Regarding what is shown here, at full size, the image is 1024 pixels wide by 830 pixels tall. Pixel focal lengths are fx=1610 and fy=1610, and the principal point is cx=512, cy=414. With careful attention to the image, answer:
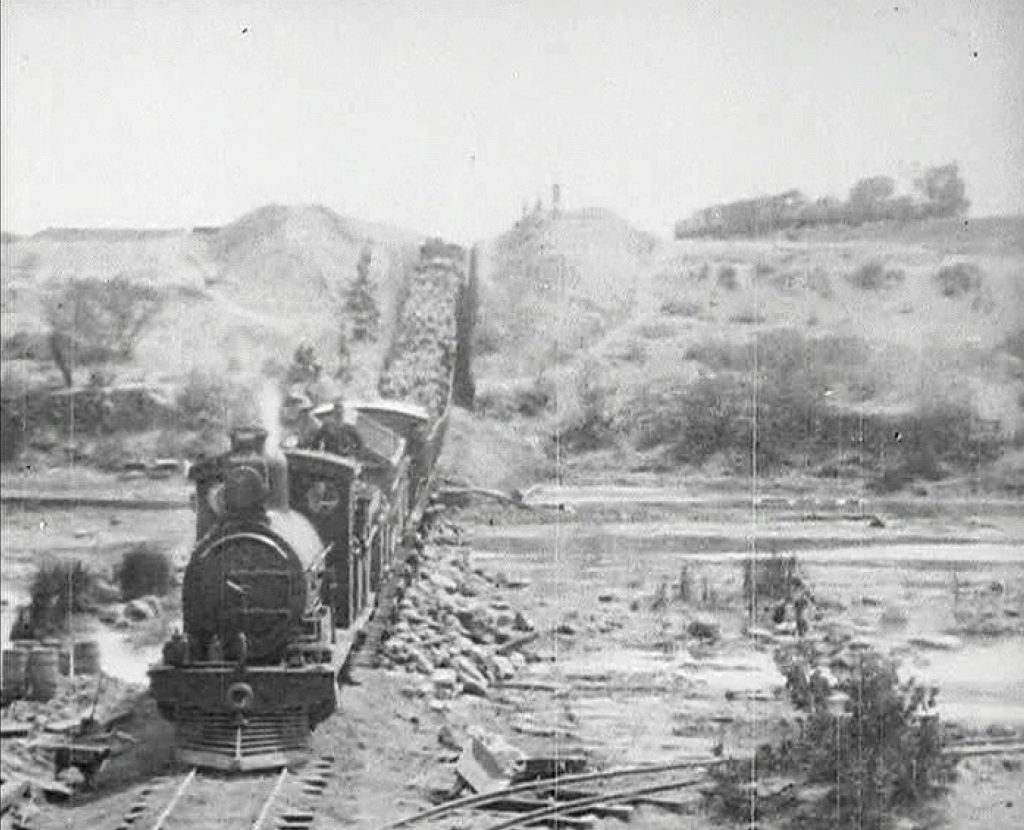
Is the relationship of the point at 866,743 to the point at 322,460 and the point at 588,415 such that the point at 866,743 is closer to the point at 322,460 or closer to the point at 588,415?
the point at 588,415

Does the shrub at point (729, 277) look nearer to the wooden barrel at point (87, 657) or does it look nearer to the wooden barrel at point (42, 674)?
the wooden barrel at point (87, 657)

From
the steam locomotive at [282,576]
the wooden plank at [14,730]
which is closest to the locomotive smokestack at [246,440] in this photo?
the steam locomotive at [282,576]

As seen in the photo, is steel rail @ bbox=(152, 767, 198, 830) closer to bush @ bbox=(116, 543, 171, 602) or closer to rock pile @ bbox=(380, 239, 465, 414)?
bush @ bbox=(116, 543, 171, 602)

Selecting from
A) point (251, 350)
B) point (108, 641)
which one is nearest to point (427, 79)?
point (251, 350)

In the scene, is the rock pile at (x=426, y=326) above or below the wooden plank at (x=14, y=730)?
above

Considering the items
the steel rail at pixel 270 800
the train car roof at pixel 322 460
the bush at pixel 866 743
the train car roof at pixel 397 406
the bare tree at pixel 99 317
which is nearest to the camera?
the bush at pixel 866 743

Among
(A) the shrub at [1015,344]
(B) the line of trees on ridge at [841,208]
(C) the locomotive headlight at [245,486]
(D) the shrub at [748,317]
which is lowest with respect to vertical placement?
(C) the locomotive headlight at [245,486]

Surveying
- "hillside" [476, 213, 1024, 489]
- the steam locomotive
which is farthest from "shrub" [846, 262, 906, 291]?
the steam locomotive
